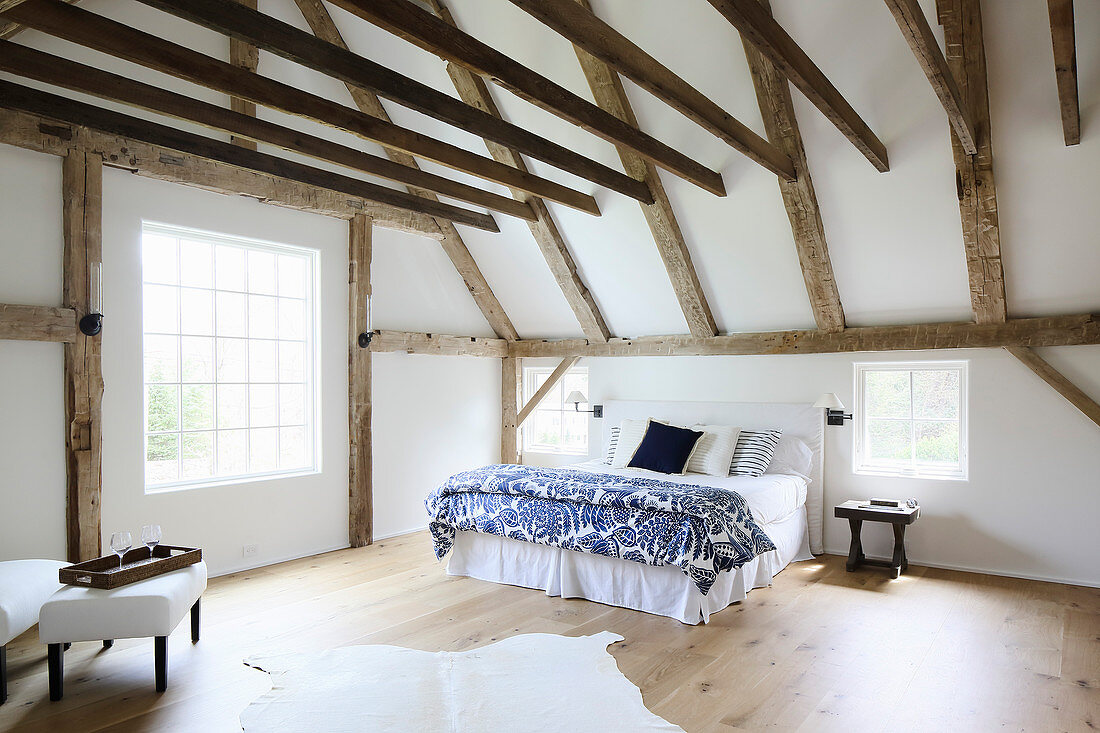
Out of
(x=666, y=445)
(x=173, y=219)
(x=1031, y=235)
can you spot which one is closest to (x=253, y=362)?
(x=173, y=219)

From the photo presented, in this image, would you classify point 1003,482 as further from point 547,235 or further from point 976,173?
point 547,235

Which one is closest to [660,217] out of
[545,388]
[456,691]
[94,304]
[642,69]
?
[642,69]

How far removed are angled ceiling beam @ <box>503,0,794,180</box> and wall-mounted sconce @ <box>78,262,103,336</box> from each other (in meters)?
3.06

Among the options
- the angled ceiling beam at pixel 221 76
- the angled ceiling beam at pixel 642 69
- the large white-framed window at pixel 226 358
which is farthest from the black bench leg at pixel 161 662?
the angled ceiling beam at pixel 642 69

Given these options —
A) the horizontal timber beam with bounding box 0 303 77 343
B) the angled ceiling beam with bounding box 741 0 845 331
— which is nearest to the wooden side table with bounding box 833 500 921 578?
the angled ceiling beam with bounding box 741 0 845 331

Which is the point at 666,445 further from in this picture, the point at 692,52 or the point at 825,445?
the point at 692,52

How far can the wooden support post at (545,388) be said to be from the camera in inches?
279

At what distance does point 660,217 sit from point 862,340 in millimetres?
1753

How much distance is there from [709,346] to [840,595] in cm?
232

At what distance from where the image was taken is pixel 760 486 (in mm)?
4895

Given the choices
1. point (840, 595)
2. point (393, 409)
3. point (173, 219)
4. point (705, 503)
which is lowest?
point (840, 595)

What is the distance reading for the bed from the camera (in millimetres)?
4141

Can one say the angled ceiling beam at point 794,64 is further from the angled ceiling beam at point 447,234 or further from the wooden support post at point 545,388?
the wooden support post at point 545,388

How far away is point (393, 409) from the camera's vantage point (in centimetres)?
624
